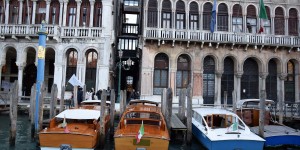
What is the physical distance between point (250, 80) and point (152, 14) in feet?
29.1

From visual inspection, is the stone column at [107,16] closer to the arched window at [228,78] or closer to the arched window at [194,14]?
the arched window at [194,14]

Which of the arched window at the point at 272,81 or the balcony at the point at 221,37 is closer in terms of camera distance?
the balcony at the point at 221,37

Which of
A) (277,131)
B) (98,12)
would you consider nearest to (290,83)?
(277,131)

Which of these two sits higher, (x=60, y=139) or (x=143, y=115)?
(x=143, y=115)

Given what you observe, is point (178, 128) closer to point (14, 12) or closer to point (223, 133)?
point (223, 133)

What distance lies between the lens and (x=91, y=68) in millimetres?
19500

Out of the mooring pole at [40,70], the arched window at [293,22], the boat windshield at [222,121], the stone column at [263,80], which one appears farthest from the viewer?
the arched window at [293,22]

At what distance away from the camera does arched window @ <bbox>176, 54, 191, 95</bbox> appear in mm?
19812

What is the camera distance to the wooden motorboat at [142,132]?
→ 25.9 feet

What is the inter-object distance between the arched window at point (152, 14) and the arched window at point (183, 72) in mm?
3182

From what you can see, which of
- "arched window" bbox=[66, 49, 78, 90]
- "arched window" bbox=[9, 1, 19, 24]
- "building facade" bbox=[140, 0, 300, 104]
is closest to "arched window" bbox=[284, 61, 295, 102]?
"building facade" bbox=[140, 0, 300, 104]

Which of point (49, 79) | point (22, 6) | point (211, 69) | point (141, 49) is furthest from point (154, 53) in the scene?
point (22, 6)

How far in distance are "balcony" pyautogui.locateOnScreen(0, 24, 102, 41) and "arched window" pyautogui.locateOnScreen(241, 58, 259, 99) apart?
11163mm

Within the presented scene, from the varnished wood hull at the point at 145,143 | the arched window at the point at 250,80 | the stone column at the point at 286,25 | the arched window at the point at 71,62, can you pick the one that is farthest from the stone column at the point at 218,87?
the varnished wood hull at the point at 145,143
